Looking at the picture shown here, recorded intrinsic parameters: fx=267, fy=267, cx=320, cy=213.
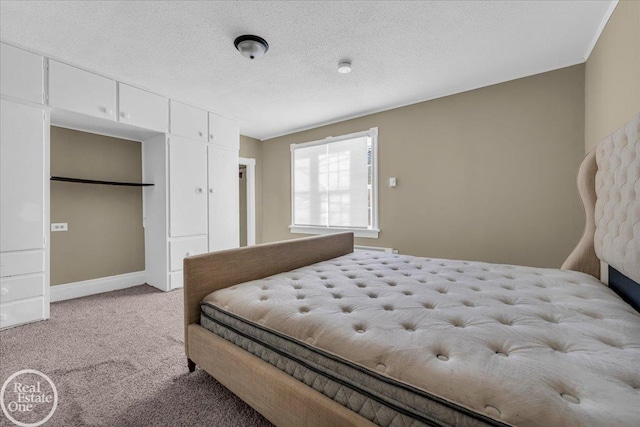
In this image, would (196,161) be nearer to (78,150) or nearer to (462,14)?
(78,150)

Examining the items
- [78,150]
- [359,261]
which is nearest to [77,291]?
[78,150]

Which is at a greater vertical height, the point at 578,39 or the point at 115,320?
the point at 578,39

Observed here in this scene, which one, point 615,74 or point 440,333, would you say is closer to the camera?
point 440,333

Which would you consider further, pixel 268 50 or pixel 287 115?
pixel 287 115

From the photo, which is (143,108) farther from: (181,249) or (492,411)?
(492,411)

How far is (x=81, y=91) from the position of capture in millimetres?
2686

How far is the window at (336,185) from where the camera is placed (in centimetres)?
398

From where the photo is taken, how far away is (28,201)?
2.40 metres

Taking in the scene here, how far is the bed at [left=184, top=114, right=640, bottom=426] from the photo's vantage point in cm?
68

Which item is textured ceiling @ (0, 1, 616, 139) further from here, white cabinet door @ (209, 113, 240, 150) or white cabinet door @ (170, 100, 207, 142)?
white cabinet door @ (209, 113, 240, 150)

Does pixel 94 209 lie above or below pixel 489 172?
below

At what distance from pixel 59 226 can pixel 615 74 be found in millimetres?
5374

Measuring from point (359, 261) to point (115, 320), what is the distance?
7.64ft
